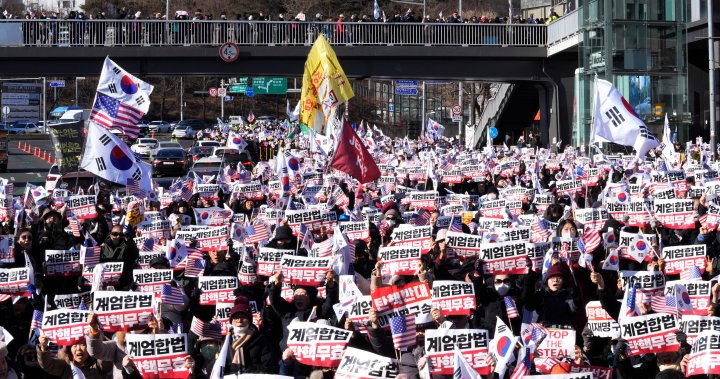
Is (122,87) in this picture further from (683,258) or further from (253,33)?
(253,33)

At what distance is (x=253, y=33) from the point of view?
46.5m

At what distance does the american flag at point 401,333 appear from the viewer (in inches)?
388

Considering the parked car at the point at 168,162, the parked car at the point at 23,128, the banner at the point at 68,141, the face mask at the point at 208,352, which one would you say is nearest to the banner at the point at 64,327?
the face mask at the point at 208,352

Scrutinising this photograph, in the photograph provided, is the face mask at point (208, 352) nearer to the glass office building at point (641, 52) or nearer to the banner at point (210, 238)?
the banner at point (210, 238)

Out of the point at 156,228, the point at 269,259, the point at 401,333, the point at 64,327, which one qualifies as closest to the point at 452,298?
the point at 401,333

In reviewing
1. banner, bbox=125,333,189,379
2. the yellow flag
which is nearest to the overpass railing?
the yellow flag

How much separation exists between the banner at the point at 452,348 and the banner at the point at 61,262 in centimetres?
582

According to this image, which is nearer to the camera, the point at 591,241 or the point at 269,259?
the point at 269,259

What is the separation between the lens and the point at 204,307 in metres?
12.8

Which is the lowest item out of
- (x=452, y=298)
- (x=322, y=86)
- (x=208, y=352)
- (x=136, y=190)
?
(x=208, y=352)

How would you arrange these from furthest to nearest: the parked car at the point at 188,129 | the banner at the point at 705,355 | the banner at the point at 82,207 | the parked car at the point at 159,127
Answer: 1. the parked car at the point at 159,127
2. the parked car at the point at 188,129
3. the banner at the point at 82,207
4. the banner at the point at 705,355

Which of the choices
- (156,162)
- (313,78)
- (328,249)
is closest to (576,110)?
(156,162)

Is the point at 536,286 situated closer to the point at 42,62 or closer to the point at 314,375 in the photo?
the point at 314,375

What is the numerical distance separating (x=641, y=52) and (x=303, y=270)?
3335 centimetres
